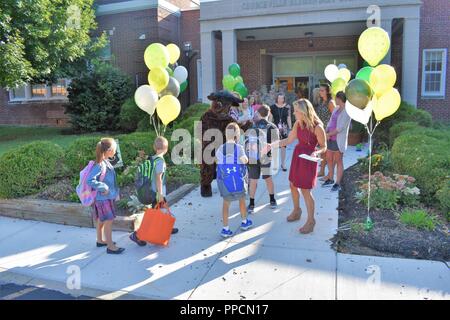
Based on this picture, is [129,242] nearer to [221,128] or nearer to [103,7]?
[221,128]

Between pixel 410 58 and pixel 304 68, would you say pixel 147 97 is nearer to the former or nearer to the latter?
pixel 410 58

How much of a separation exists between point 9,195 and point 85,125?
33.2 ft

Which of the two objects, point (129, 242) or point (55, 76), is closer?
point (129, 242)

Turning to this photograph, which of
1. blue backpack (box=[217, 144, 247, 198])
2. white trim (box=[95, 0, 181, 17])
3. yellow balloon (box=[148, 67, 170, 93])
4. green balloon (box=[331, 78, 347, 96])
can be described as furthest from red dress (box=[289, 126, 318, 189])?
white trim (box=[95, 0, 181, 17])

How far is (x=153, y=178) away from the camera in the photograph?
4.69m

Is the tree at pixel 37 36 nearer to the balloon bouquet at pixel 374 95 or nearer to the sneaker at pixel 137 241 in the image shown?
the sneaker at pixel 137 241

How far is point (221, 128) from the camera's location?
630cm

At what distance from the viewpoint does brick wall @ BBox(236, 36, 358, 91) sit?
58.9 ft

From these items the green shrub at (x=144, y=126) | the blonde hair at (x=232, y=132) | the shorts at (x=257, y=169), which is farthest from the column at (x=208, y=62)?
the blonde hair at (x=232, y=132)

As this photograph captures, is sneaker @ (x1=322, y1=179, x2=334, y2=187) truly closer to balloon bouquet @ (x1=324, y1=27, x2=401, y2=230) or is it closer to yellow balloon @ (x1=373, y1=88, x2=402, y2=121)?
balloon bouquet @ (x1=324, y1=27, x2=401, y2=230)

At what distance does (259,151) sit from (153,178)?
5.69ft

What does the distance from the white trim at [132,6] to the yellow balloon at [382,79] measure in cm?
1410

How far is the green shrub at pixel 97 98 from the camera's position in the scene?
15.7m
